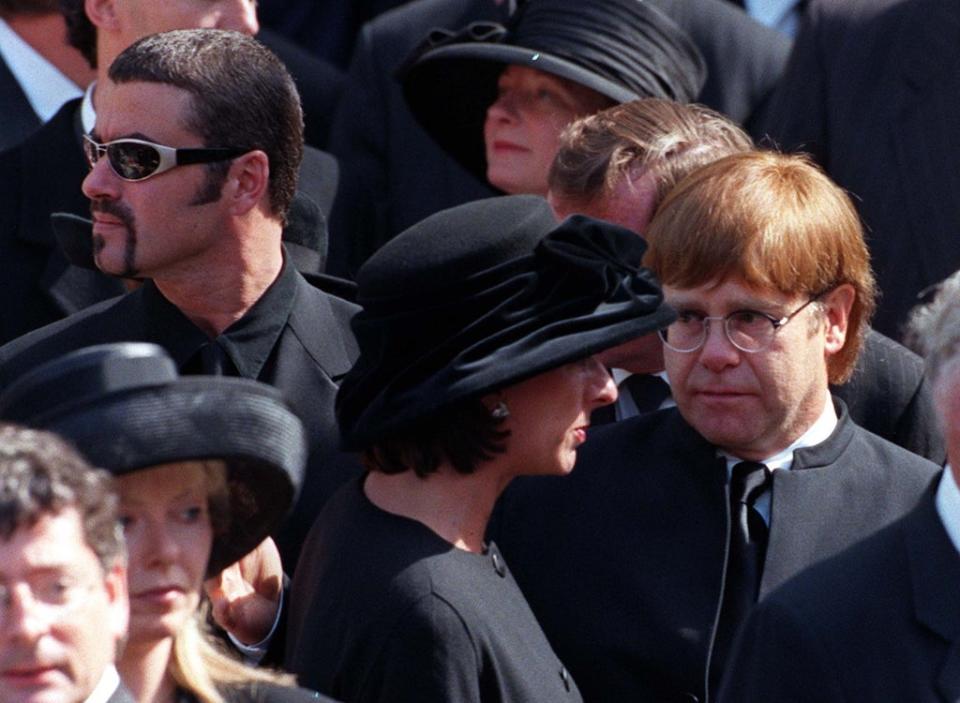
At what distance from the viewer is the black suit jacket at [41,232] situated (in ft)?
15.6

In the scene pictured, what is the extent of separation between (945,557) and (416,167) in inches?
120

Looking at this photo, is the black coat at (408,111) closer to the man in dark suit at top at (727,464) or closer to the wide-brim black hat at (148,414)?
the man in dark suit at top at (727,464)

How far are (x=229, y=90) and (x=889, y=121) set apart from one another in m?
1.82

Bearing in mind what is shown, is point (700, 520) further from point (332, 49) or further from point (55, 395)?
point (332, 49)

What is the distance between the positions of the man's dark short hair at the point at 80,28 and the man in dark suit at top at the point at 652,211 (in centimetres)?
147

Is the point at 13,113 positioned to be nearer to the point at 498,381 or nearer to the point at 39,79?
the point at 39,79

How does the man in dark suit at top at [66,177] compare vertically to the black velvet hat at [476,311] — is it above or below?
below

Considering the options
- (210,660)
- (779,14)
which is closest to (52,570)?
(210,660)

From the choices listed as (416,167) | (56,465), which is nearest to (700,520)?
(56,465)

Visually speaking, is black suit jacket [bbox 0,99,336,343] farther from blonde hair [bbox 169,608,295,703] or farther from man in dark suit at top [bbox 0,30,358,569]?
blonde hair [bbox 169,608,295,703]

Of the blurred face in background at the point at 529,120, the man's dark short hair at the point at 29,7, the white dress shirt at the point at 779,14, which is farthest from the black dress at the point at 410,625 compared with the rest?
the white dress shirt at the point at 779,14

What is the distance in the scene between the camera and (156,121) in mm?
4246

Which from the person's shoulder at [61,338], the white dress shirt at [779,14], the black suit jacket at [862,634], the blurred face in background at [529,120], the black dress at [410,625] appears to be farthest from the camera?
the white dress shirt at [779,14]

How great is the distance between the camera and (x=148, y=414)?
8.35 feet
